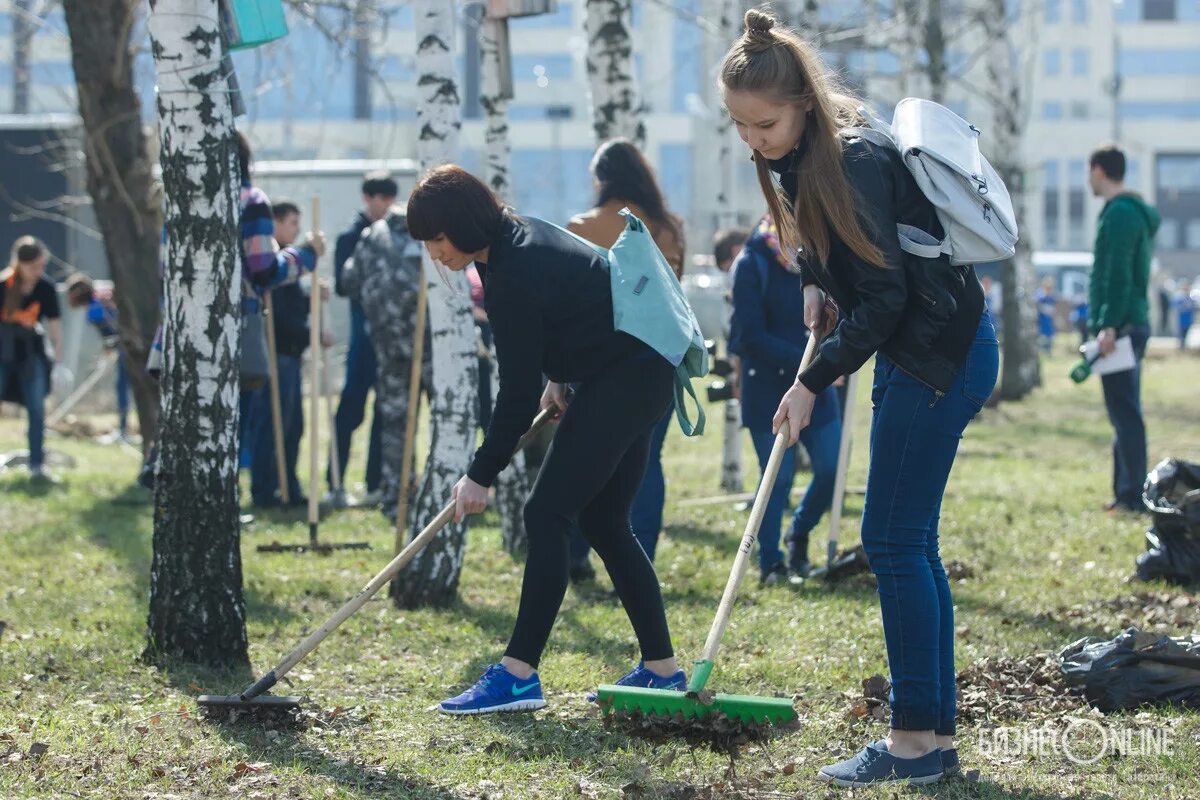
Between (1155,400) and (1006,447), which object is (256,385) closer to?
(1006,447)

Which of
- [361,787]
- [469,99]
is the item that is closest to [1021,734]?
[361,787]

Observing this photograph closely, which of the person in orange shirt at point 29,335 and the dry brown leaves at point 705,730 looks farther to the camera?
the person in orange shirt at point 29,335

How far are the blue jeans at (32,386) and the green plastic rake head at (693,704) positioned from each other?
8771 millimetres

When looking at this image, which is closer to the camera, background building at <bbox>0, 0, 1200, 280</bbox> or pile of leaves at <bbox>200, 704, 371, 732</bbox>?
pile of leaves at <bbox>200, 704, 371, 732</bbox>

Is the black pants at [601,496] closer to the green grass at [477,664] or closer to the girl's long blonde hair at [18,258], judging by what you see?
the green grass at [477,664]

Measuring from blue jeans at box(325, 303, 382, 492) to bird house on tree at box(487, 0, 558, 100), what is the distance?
2883 mm

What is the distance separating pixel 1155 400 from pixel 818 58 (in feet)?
51.3

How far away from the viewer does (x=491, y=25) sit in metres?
7.98

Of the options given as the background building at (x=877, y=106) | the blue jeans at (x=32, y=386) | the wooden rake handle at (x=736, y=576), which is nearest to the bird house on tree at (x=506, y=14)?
the wooden rake handle at (x=736, y=576)

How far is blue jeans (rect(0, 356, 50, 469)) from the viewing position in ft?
39.4

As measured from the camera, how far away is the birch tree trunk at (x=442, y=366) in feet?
22.0

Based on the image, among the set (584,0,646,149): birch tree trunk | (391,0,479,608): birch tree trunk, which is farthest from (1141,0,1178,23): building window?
(391,0,479,608): birch tree trunk

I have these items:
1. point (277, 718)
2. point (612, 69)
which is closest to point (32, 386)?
point (612, 69)

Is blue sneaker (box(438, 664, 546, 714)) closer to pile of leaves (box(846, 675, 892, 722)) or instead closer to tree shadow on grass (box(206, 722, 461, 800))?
tree shadow on grass (box(206, 722, 461, 800))
